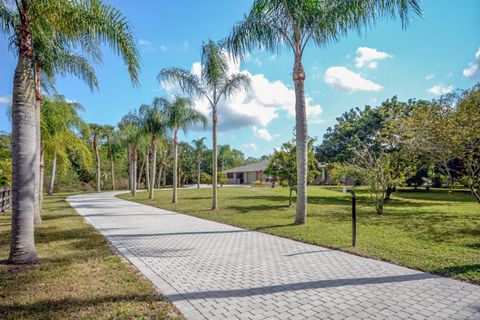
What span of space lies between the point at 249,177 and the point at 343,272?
162 feet

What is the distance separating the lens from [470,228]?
352 inches

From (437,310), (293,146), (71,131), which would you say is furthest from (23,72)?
(293,146)

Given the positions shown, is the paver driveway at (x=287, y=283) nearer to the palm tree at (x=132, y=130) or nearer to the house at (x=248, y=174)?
the palm tree at (x=132, y=130)

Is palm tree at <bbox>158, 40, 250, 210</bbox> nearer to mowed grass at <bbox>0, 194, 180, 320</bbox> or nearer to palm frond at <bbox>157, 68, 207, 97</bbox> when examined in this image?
palm frond at <bbox>157, 68, 207, 97</bbox>

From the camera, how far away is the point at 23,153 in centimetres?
513

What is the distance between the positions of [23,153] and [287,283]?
5.42m

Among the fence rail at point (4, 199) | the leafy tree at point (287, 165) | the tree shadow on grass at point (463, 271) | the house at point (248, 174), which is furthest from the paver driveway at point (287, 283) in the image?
the house at point (248, 174)

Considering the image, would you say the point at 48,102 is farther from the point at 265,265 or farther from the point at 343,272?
the point at 343,272

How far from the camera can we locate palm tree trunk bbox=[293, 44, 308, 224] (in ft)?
30.5

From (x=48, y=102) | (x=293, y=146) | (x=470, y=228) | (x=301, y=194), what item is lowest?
(x=470, y=228)

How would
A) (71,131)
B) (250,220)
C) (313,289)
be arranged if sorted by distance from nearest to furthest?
(313,289)
(250,220)
(71,131)

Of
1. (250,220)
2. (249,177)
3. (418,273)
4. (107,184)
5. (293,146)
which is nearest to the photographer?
(418,273)

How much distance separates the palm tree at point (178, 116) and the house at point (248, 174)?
31937 mm

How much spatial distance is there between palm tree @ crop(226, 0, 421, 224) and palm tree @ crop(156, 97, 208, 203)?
7829 millimetres
